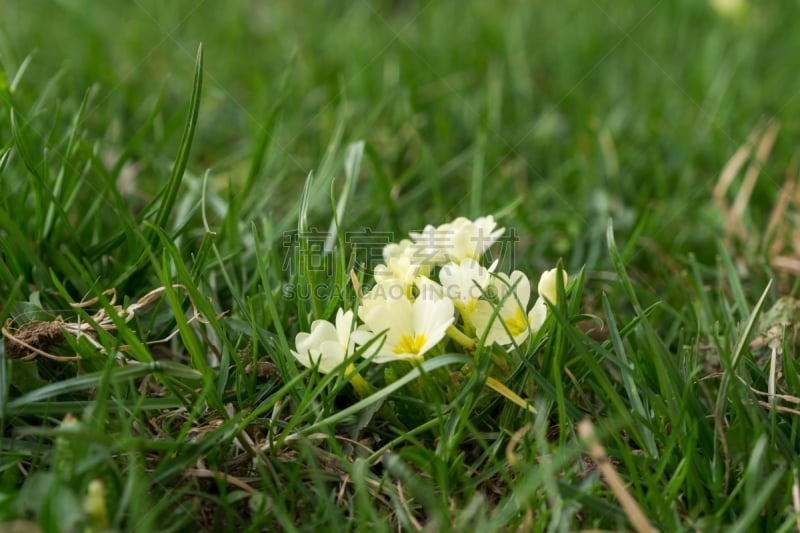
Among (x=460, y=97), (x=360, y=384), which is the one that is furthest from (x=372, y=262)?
(x=460, y=97)

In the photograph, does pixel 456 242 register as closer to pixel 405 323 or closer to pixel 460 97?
pixel 405 323

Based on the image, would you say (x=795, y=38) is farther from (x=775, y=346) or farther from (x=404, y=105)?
(x=775, y=346)

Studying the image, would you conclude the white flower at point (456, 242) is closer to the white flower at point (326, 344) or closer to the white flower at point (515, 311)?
the white flower at point (515, 311)

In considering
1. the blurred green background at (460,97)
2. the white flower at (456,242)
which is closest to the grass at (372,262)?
the blurred green background at (460,97)

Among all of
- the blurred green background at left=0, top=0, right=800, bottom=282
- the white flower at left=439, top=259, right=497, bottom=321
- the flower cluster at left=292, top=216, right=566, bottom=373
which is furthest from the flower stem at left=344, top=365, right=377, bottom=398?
the blurred green background at left=0, top=0, right=800, bottom=282

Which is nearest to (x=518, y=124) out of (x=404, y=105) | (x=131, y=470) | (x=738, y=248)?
(x=404, y=105)

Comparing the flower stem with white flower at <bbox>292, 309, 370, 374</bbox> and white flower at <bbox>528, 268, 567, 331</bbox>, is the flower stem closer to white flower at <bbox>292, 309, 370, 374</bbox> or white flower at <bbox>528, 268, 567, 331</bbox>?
white flower at <bbox>292, 309, 370, 374</bbox>
